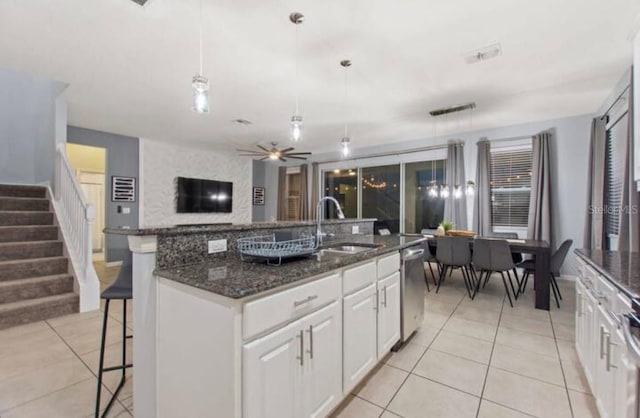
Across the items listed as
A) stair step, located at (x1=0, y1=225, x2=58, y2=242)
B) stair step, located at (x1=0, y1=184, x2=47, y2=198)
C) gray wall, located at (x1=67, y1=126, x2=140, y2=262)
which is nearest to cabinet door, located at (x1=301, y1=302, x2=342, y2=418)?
stair step, located at (x1=0, y1=225, x2=58, y2=242)

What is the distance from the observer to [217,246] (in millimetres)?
1651

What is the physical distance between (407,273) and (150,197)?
568 centimetres

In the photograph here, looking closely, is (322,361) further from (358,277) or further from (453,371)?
(453,371)

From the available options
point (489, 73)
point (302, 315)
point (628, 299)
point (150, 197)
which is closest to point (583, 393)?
point (628, 299)

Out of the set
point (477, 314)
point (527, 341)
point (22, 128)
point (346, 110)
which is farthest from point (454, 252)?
point (22, 128)

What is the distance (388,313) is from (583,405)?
1.22 m

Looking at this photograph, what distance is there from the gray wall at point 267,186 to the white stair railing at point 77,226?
15.4ft

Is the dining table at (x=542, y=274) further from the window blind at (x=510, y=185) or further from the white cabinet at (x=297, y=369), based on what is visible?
the white cabinet at (x=297, y=369)

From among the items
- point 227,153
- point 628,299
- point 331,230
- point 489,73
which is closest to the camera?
point 628,299

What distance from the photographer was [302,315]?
52.7 inches

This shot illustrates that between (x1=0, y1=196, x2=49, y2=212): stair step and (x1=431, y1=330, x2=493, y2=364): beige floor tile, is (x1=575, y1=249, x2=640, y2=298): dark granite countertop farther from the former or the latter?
(x1=0, y1=196, x2=49, y2=212): stair step

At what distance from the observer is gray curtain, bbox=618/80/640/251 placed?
8.49 feet

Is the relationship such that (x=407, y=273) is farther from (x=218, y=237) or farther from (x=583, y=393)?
(x=218, y=237)

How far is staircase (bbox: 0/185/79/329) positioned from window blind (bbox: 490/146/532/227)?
21.0 feet
